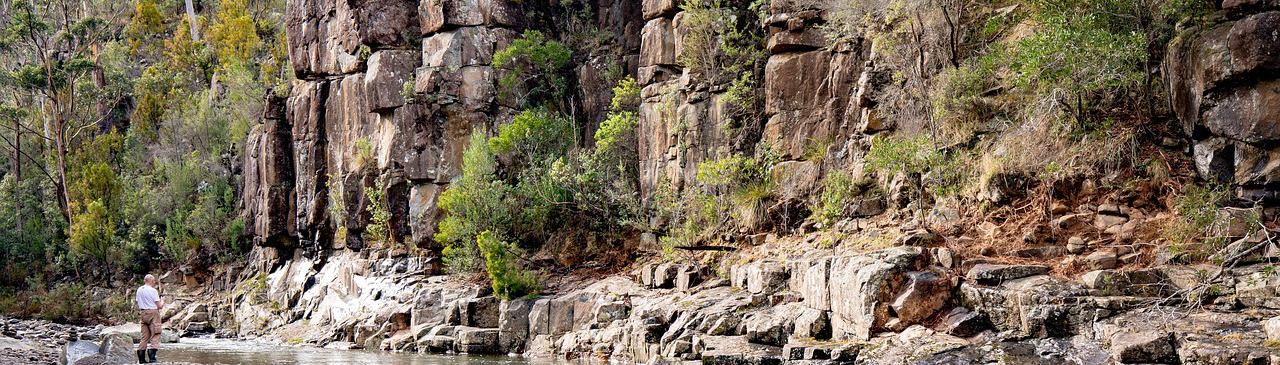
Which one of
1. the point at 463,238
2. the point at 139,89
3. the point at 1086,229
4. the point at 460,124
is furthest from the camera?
the point at 139,89

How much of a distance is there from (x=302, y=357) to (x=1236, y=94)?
19.1 meters

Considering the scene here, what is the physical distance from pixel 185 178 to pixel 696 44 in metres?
28.2

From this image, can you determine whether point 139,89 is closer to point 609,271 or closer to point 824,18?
point 609,271

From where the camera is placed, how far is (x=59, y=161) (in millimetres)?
46531

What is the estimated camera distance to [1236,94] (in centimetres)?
1386

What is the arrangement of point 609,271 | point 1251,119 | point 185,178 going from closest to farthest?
point 1251,119
point 609,271
point 185,178

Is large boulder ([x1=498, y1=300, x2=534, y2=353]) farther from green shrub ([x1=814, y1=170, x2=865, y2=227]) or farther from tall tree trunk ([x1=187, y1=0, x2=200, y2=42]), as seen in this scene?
tall tree trunk ([x1=187, y1=0, x2=200, y2=42])

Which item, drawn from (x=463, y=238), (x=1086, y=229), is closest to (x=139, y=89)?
(x=463, y=238)

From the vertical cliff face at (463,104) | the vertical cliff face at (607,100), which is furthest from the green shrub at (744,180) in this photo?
the vertical cliff face at (463,104)

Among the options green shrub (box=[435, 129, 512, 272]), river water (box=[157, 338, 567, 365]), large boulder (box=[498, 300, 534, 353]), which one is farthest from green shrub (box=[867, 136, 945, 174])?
green shrub (box=[435, 129, 512, 272])

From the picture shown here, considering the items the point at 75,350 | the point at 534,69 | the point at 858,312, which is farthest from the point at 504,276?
the point at 858,312

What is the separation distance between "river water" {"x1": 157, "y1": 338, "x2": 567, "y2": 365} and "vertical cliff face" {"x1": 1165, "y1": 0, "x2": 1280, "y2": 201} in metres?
12.1

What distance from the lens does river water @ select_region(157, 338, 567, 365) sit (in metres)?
21.1

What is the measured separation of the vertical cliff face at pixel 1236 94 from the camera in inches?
529
